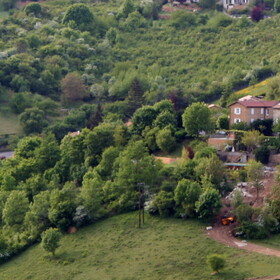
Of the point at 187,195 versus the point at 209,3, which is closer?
the point at 187,195

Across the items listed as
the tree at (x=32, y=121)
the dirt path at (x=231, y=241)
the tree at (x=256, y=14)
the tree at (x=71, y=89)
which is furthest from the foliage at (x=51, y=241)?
the tree at (x=256, y=14)

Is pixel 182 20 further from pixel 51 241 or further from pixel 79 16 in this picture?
pixel 51 241

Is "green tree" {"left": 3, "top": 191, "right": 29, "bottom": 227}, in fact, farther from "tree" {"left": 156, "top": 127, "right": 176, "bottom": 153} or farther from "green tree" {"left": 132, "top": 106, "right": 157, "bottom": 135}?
"green tree" {"left": 132, "top": 106, "right": 157, "bottom": 135}

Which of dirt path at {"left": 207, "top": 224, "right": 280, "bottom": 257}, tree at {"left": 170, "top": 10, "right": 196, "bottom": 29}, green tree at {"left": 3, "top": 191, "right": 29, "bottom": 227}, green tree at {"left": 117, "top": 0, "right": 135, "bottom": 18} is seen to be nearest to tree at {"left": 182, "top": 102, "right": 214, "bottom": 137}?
dirt path at {"left": 207, "top": 224, "right": 280, "bottom": 257}

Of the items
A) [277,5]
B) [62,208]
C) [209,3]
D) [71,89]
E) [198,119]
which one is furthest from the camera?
[209,3]

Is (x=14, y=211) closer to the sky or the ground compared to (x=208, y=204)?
closer to the ground

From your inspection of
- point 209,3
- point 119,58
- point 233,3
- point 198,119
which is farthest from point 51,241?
point 209,3
